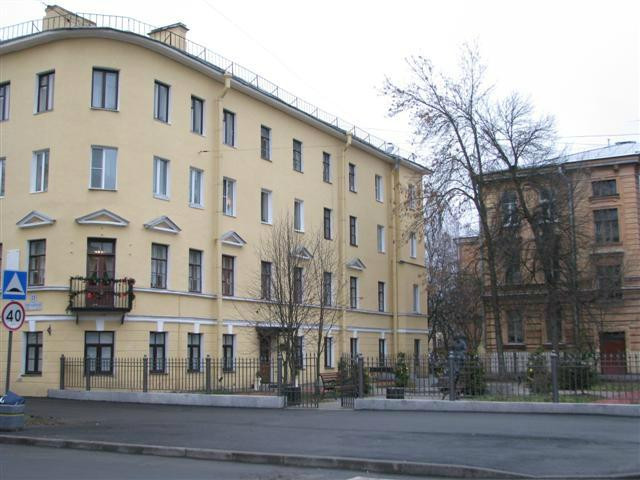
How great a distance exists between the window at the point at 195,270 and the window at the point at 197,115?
5.63m

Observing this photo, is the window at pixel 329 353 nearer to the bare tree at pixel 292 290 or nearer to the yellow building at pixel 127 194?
the bare tree at pixel 292 290

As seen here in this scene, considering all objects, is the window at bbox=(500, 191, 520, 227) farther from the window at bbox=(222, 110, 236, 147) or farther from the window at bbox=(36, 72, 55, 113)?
the window at bbox=(36, 72, 55, 113)

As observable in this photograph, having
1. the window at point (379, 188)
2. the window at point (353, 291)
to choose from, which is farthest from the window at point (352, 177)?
the window at point (353, 291)

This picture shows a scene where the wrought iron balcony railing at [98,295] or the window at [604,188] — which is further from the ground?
the window at [604,188]

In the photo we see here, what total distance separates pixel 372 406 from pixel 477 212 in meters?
19.5

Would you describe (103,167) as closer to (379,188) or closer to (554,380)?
(554,380)

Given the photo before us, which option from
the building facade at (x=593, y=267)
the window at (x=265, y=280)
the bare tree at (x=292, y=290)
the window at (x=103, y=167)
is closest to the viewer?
the bare tree at (x=292, y=290)

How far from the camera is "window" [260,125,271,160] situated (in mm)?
36812

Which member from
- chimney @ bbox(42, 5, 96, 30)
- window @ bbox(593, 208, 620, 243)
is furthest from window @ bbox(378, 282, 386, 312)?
chimney @ bbox(42, 5, 96, 30)

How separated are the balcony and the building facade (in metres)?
18.4

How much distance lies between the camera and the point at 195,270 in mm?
32125

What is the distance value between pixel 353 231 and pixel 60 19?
21452mm

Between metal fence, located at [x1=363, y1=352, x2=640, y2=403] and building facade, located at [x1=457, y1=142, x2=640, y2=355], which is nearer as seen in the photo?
metal fence, located at [x1=363, y1=352, x2=640, y2=403]

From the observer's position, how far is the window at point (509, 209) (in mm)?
36344
